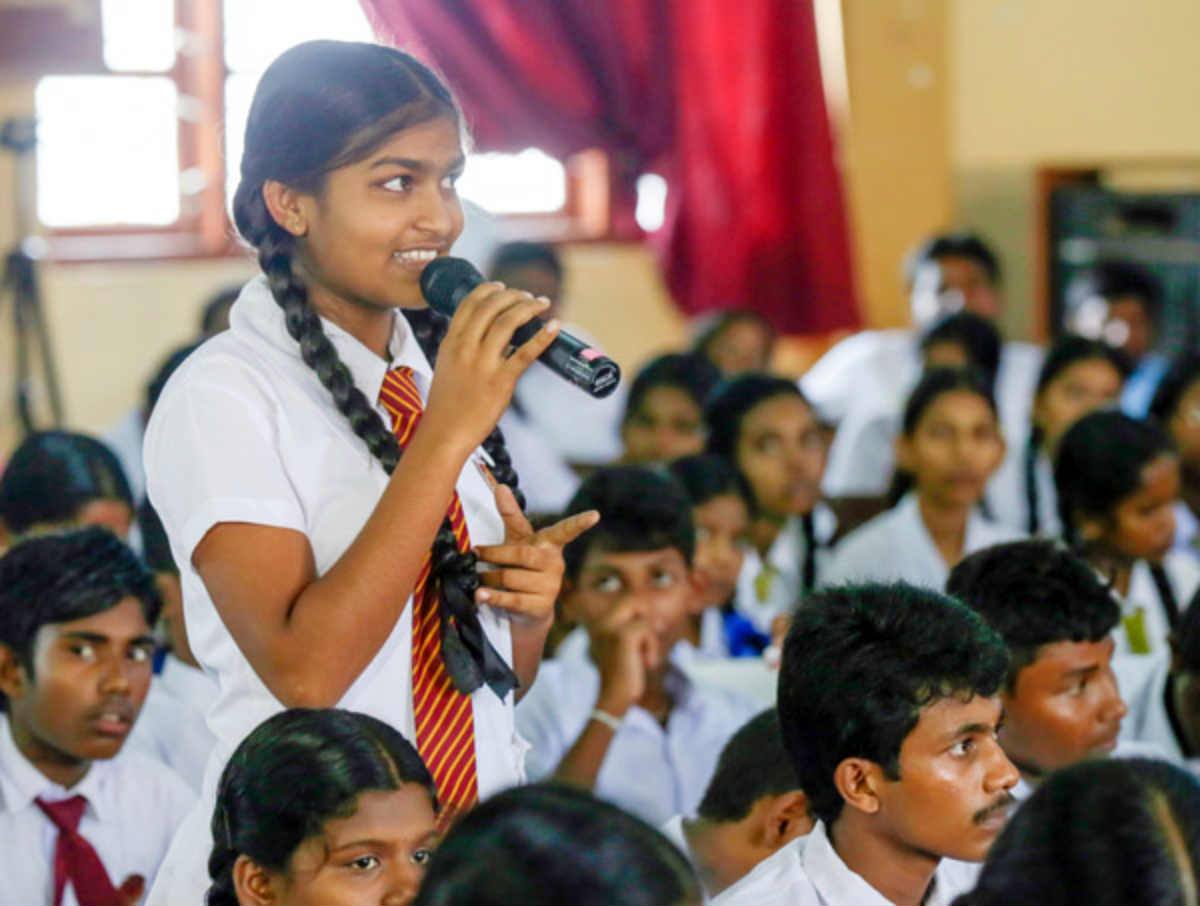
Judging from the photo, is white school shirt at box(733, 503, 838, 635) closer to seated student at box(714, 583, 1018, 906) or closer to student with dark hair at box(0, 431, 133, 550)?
student with dark hair at box(0, 431, 133, 550)

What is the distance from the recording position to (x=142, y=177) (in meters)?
5.16

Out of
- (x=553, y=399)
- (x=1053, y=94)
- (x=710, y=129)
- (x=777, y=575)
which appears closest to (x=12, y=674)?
(x=777, y=575)

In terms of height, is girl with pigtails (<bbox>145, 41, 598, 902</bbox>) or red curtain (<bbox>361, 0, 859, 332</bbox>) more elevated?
red curtain (<bbox>361, 0, 859, 332</bbox>)

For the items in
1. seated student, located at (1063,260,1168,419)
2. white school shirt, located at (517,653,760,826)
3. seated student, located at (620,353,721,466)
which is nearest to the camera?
white school shirt, located at (517,653,760,826)

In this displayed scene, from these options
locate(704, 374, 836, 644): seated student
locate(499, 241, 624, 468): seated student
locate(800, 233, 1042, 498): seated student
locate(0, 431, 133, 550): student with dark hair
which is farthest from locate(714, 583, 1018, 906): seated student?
locate(800, 233, 1042, 498): seated student

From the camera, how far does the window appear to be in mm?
5051

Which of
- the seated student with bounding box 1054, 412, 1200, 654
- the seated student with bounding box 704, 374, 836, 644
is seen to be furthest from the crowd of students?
the seated student with bounding box 704, 374, 836, 644

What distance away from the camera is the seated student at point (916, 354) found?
17.0 ft

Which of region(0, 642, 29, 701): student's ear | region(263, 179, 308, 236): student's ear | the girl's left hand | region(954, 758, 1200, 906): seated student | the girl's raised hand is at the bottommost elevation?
region(0, 642, 29, 701): student's ear

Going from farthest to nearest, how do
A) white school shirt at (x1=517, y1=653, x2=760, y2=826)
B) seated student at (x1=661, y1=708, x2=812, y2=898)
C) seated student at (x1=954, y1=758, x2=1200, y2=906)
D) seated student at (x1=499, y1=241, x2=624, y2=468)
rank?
seated student at (x1=499, y1=241, x2=624, y2=468) < white school shirt at (x1=517, y1=653, x2=760, y2=826) < seated student at (x1=661, y1=708, x2=812, y2=898) < seated student at (x1=954, y1=758, x2=1200, y2=906)

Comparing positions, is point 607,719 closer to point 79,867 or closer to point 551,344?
point 79,867

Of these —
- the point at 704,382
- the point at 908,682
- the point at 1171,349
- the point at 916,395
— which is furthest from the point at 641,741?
the point at 1171,349

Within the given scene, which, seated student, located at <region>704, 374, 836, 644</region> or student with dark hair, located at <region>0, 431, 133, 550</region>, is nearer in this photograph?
student with dark hair, located at <region>0, 431, 133, 550</region>

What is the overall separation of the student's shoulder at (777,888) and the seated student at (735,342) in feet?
10.6
